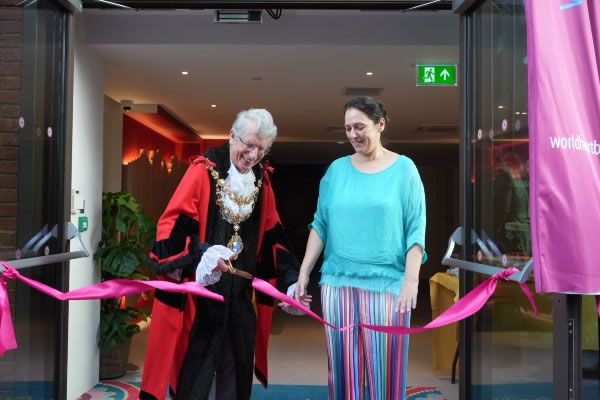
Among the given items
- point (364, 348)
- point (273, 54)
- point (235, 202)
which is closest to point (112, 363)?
point (273, 54)

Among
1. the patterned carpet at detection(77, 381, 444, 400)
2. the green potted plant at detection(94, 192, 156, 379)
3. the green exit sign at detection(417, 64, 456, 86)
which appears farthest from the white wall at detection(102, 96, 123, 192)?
the green exit sign at detection(417, 64, 456, 86)

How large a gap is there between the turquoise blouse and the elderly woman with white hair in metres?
0.38

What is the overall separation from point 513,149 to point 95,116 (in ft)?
11.3

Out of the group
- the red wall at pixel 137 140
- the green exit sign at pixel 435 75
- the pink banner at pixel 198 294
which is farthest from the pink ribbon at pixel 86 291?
the red wall at pixel 137 140

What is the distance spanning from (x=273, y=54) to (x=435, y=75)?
1279 millimetres

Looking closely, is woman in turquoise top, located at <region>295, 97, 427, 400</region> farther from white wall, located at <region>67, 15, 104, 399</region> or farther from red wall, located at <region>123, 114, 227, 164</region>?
red wall, located at <region>123, 114, 227, 164</region>

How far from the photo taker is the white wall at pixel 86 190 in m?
4.38

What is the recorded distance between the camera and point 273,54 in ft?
16.3

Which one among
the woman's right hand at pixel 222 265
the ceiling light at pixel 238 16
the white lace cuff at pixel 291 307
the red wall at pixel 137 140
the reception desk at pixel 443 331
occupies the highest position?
the ceiling light at pixel 238 16

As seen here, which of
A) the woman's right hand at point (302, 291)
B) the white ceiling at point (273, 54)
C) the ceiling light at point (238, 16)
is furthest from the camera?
the white ceiling at point (273, 54)

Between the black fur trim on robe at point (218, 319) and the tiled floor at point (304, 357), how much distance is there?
2.37m

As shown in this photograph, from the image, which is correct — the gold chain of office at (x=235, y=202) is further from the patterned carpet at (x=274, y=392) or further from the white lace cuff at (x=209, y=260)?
the patterned carpet at (x=274, y=392)

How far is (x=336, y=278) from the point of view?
2.38 meters

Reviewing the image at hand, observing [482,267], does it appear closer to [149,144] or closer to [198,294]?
[198,294]
